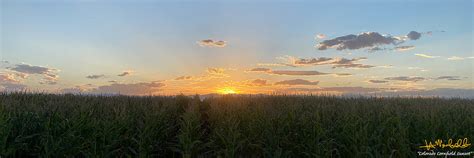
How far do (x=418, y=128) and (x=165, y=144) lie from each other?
5816mm

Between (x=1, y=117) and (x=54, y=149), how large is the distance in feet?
3.50

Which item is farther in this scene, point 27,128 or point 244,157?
point 244,157

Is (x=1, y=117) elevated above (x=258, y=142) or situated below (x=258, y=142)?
above

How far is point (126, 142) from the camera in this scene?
9062mm

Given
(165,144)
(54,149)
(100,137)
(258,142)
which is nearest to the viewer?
(54,149)

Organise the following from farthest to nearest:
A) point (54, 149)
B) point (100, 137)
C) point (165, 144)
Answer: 1. point (165, 144)
2. point (100, 137)
3. point (54, 149)

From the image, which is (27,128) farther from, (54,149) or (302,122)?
(302,122)

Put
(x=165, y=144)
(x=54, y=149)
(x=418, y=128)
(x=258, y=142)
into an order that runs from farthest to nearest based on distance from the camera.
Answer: (x=165, y=144) → (x=258, y=142) → (x=418, y=128) → (x=54, y=149)

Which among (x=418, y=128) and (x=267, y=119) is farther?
(x=267, y=119)

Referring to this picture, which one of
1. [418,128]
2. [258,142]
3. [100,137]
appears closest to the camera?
[100,137]

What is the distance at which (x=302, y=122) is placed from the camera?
31.7 feet

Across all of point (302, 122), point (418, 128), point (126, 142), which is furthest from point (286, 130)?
point (126, 142)

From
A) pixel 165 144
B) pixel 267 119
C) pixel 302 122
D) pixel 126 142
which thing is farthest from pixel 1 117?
pixel 302 122

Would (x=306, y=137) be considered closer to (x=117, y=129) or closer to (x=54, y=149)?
(x=117, y=129)
